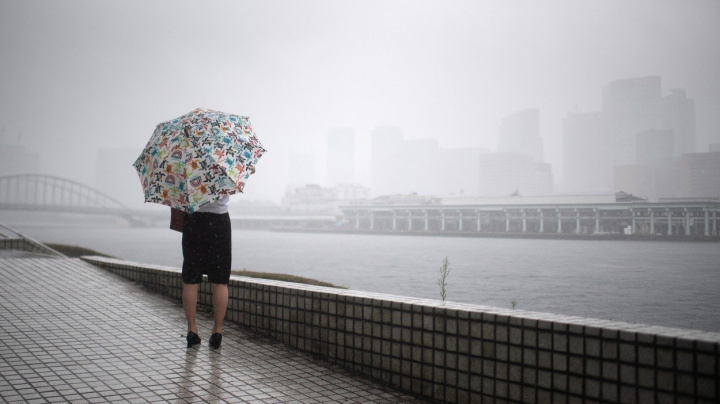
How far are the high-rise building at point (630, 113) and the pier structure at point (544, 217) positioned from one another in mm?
2760

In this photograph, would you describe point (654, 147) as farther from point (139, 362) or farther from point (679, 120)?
point (139, 362)

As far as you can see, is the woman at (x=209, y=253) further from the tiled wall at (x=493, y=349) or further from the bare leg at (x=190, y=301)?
the tiled wall at (x=493, y=349)

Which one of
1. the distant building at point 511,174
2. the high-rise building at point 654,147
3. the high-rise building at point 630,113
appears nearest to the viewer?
the high-rise building at point 654,147

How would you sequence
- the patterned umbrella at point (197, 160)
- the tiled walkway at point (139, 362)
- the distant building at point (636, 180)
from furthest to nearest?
the distant building at point (636, 180) < the patterned umbrella at point (197, 160) < the tiled walkway at point (139, 362)

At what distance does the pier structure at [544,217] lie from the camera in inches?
750

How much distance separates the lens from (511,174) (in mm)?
72750

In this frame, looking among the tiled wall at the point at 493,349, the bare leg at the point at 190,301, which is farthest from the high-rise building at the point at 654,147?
the bare leg at the point at 190,301

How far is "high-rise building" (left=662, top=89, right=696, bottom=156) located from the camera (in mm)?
21250

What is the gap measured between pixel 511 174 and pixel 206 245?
72834 mm

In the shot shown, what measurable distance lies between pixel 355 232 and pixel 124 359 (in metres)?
73.3

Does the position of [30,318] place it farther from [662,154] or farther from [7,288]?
[662,154]

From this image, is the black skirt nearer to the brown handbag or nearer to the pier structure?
the brown handbag

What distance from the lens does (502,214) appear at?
5444cm

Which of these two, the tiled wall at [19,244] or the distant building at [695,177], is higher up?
the distant building at [695,177]
